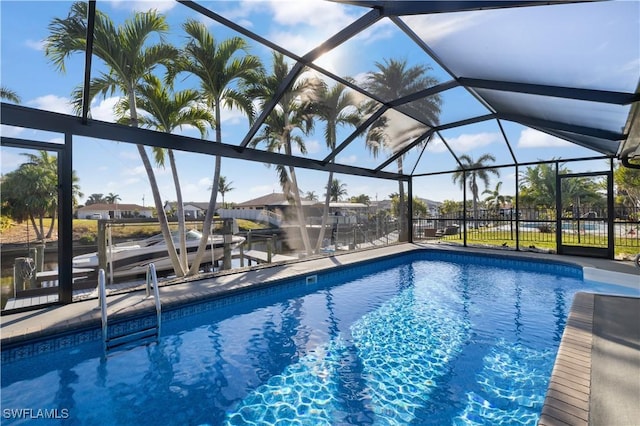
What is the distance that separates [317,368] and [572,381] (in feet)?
7.01

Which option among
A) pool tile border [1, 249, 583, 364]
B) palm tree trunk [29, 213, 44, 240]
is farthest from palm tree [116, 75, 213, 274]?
palm tree trunk [29, 213, 44, 240]

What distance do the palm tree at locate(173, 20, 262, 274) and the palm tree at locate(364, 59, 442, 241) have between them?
7.74ft

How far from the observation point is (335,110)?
7.62 m

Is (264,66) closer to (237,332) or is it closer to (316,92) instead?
(316,92)

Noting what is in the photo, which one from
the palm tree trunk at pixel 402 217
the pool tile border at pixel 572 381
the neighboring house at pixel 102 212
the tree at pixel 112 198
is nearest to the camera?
the pool tile border at pixel 572 381

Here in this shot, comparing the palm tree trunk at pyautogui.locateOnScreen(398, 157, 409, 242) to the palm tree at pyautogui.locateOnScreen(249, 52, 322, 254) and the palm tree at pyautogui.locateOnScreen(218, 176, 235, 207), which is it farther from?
the palm tree at pyautogui.locateOnScreen(218, 176, 235, 207)

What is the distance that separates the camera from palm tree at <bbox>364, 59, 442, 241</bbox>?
5268 millimetres

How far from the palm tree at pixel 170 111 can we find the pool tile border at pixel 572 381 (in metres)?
6.26

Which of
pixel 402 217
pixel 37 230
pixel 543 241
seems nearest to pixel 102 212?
pixel 37 230

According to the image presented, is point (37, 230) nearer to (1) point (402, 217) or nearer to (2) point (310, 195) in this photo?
(1) point (402, 217)

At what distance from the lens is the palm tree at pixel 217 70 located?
5.24 metres

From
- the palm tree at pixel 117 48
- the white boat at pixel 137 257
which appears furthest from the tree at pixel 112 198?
the palm tree at pixel 117 48

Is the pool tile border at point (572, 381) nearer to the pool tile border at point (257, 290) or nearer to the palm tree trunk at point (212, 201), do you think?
the pool tile border at point (257, 290)

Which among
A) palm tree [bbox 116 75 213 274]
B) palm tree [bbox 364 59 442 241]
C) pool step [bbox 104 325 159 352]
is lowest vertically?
pool step [bbox 104 325 159 352]
